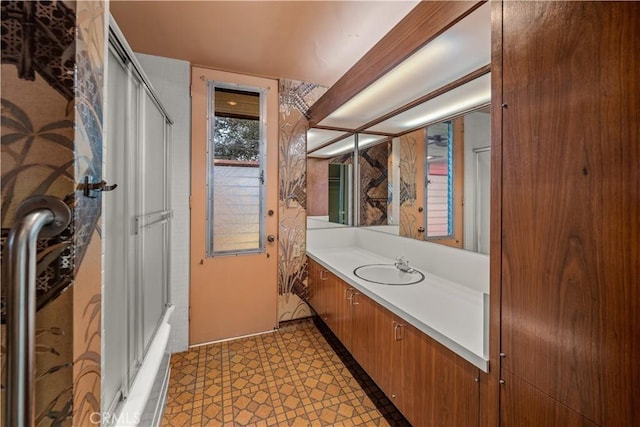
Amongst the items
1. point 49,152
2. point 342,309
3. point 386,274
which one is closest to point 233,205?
point 342,309

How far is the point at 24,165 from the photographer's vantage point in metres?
0.51

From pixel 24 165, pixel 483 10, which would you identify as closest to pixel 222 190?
pixel 24 165

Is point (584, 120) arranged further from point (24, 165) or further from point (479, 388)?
point (24, 165)

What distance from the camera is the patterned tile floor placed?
63.2 inches

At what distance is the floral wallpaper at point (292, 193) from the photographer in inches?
104

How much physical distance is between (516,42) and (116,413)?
1.81 metres

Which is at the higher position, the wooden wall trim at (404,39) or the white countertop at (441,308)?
the wooden wall trim at (404,39)

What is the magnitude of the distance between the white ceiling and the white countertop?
1.68 meters

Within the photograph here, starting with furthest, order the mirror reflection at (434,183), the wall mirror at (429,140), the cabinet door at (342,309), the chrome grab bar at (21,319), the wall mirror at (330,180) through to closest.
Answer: the wall mirror at (330,180), the cabinet door at (342,309), the mirror reflection at (434,183), the wall mirror at (429,140), the chrome grab bar at (21,319)

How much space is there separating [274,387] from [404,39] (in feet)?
7.54

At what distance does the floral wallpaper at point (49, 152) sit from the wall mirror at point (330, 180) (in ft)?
7.42

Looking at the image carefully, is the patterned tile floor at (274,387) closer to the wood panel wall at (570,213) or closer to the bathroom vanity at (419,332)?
the bathroom vanity at (419,332)

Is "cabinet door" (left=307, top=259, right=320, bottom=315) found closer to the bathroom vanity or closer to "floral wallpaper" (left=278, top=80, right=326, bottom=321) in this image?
"floral wallpaper" (left=278, top=80, right=326, bottom=321)

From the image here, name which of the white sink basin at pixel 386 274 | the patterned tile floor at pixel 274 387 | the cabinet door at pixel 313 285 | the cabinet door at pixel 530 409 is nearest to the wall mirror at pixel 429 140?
the white sink basin at pixel 386 274
